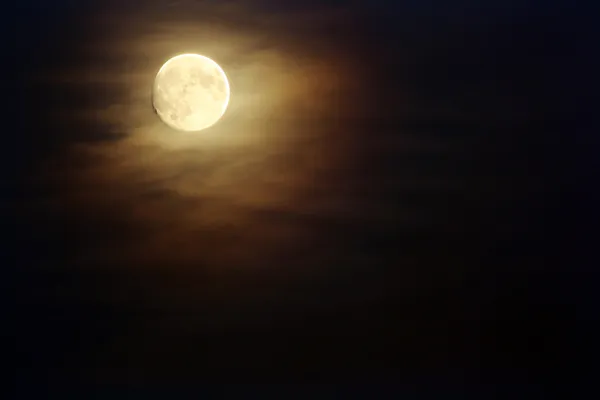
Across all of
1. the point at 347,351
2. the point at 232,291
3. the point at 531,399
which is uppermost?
the point at 232,291

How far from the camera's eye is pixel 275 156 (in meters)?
2.66

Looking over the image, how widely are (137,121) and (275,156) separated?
2.30ft

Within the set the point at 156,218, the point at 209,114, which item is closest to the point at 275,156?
the point at 209,114

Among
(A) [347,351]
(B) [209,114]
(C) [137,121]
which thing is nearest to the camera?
(B) [209,114]

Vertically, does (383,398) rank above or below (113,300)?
below

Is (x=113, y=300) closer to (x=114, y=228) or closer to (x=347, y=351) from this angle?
(x=114, y=228)

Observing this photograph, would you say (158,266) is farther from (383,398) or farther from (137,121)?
(383,398)

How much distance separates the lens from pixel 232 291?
274cm

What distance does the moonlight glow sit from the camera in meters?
2.24

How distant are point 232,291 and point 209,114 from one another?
0.98 m

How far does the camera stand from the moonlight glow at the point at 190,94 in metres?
2.24

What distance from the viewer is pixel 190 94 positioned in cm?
224

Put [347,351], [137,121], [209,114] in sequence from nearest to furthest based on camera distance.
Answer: [209,114] < [137,121] < [347,351]

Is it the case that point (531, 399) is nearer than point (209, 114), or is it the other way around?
point (209, 114)
